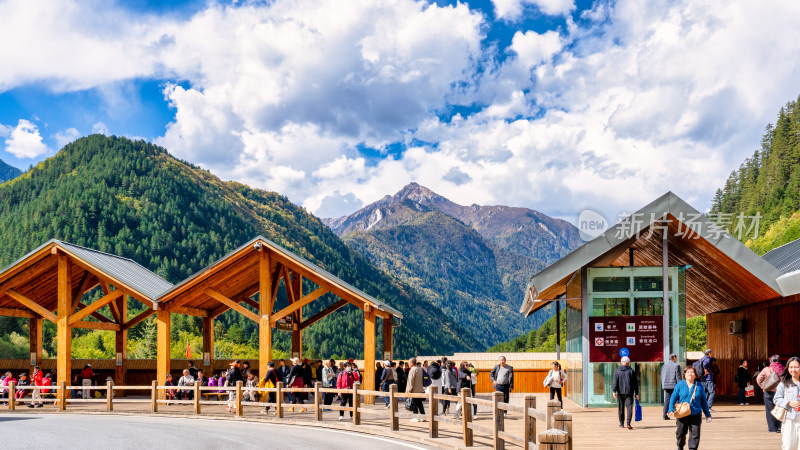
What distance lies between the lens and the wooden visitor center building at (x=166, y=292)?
24906 mm

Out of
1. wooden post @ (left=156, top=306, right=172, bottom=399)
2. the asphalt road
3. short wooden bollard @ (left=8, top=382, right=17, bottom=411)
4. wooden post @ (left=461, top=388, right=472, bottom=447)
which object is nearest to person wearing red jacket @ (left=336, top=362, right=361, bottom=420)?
the asphalt road

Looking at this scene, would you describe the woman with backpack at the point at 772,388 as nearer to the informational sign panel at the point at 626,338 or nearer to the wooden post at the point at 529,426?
the informational sign panel at the point at 626,338

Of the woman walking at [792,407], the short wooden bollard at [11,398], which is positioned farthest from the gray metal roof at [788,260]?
the short wooden bollard at [11,398]

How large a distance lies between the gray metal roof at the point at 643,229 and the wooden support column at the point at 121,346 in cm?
1697

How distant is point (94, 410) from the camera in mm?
23859

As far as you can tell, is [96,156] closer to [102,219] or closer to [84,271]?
[102,219]

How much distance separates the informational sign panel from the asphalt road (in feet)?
25.8

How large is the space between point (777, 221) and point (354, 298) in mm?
74203

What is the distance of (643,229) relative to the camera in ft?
68.3

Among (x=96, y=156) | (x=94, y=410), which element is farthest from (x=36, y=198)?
(x=94, y=410)

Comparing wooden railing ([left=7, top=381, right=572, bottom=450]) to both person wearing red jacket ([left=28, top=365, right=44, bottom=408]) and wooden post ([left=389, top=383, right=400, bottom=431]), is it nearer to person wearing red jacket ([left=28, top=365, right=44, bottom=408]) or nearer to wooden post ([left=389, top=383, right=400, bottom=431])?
wooden post ([left=389, top=383, right=400, bottom=431])

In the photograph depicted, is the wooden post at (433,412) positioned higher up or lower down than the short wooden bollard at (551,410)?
lower down

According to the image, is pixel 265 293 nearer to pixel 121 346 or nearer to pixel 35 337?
pixel 121 346

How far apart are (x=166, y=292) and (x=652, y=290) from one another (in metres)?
14.9
